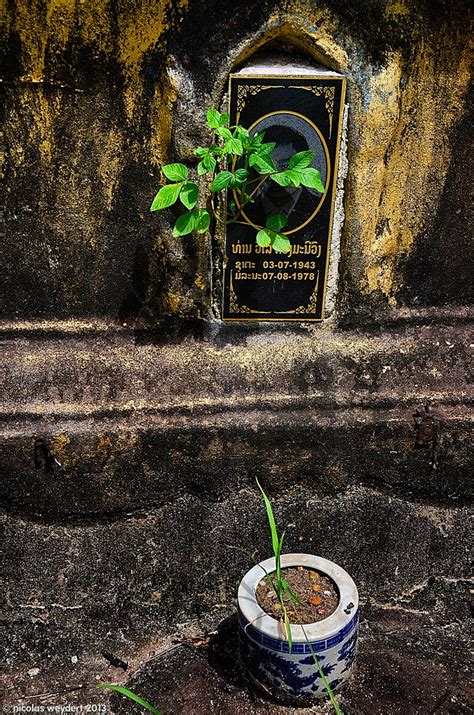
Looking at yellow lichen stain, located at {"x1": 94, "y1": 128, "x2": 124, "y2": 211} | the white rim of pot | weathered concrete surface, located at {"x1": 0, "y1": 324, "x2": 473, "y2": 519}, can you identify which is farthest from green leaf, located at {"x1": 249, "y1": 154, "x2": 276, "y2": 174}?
the white rim of pot

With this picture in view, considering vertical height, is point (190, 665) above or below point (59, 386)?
below

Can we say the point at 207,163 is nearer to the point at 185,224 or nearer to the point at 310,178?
the point at 185,224

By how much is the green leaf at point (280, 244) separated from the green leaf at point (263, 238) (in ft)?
0.06

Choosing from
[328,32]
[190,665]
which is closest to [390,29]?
[328,32]

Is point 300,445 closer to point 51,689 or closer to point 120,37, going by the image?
point 51,689

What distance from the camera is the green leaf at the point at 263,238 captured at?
9.27ft

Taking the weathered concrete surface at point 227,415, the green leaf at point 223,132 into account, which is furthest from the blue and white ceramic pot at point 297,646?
the green leaf at point 223,132

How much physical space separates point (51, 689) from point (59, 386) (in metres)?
1.07

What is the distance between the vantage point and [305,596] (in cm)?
265

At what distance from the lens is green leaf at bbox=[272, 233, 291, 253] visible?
2822 millimetres

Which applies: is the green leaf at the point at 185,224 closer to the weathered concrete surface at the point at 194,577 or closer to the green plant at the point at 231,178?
the green plant at the point at 231,178

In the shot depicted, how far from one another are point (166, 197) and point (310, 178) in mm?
488

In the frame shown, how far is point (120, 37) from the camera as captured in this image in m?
2.60

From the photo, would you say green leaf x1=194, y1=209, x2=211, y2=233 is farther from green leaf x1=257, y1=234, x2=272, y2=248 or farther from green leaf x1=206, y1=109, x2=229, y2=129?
green leaf x1=206, y1=109, x2=229, y2=129
